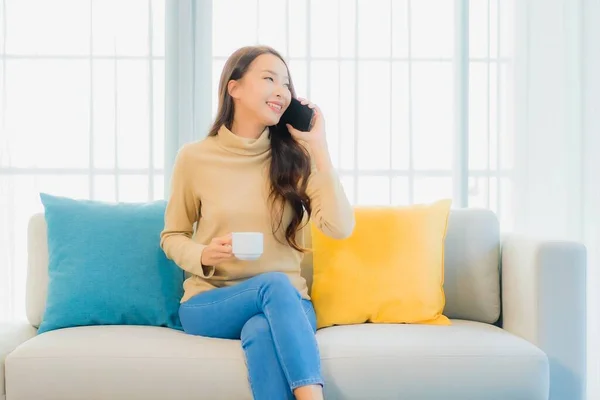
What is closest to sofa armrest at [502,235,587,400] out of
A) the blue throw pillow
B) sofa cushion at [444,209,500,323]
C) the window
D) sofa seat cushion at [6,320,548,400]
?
sofa seat cushion at [6,320,548,400]

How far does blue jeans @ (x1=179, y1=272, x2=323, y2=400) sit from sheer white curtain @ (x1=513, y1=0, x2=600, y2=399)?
167 centimetres

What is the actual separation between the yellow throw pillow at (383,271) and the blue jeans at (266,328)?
1.27 feet

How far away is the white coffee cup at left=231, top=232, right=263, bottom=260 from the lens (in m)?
2.03

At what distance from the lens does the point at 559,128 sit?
3.27m

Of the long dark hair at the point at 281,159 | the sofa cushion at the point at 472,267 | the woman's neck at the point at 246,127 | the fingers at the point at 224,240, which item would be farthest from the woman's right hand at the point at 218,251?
the sofa cushion at the point at 472,267

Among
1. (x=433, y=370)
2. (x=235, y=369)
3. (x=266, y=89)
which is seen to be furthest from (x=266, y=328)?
(x=266, y=89)

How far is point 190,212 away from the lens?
8.00 feet

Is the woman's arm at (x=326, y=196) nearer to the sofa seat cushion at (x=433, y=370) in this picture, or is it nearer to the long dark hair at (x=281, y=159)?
the long dark hair at (x=281, y=159)

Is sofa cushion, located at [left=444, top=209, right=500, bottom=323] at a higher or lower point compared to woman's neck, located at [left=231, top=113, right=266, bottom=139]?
lower

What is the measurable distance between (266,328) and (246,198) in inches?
21.0

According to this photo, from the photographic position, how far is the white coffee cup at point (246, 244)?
2.03m

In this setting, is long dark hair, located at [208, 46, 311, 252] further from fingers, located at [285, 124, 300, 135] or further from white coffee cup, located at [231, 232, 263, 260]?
white coffee cup, located at [231, 232, 263, 260]

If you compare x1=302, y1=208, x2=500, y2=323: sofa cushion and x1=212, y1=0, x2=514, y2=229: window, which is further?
x1=212, y1=0, x2=514, y2=229: window

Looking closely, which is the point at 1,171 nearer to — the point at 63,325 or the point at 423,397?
the point at 63,325
